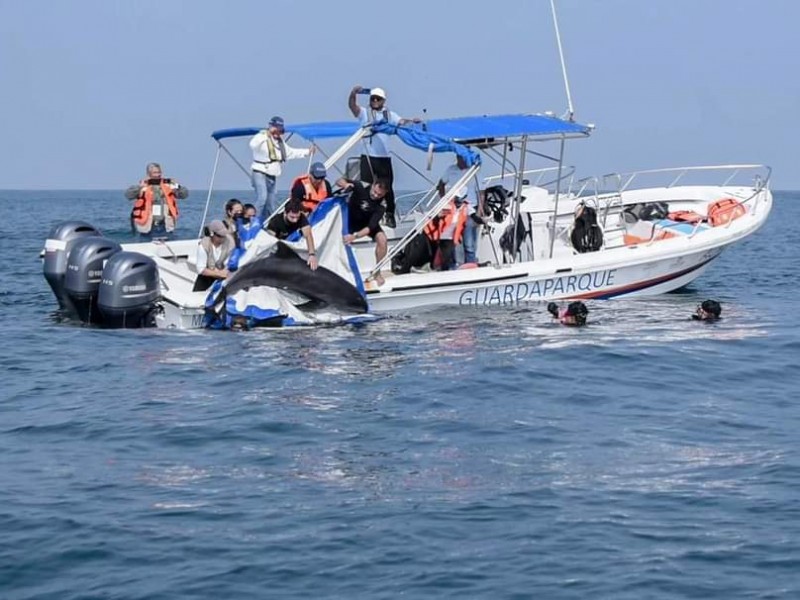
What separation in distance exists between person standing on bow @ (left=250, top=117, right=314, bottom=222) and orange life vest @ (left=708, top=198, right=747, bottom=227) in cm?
602

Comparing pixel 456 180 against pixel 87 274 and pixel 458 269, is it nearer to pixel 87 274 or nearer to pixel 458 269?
pixel 458 269

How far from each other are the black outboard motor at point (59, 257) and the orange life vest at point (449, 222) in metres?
4.37

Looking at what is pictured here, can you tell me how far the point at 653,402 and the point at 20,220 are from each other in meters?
38.4

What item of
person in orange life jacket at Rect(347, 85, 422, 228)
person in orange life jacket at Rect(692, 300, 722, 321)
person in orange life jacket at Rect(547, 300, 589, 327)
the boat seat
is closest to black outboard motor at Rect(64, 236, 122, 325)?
person in orange life jacket at Rect(347, 85, 422, 228)

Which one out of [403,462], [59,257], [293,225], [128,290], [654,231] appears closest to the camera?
[403,462]

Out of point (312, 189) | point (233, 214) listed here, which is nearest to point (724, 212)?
point (312, 189)

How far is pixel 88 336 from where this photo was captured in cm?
1484

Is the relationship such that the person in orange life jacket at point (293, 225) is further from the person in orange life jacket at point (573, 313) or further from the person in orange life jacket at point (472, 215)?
the person in orange life jacket at point (573, 313)

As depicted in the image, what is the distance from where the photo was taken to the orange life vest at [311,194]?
16812 millimetres

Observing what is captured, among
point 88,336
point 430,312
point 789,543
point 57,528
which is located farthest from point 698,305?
point 57,528

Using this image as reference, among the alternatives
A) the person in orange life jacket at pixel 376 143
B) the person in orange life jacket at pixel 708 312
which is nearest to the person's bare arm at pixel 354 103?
the person in orange life jacket at pixel 376 143

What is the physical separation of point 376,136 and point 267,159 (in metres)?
1.69

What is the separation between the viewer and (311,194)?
55.5ft

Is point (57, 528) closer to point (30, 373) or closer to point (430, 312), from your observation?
point (30, 373)
